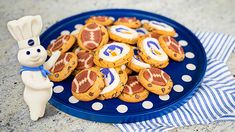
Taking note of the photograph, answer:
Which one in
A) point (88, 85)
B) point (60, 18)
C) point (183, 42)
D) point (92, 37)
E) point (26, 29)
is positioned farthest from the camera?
point (60, 18)

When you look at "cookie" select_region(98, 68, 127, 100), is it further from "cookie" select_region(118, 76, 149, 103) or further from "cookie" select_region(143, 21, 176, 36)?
"cookie" select_region(143, 21, 176, 36)

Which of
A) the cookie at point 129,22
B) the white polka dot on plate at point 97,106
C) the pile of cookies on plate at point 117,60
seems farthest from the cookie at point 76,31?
the white polka dot on plate at point 97,106

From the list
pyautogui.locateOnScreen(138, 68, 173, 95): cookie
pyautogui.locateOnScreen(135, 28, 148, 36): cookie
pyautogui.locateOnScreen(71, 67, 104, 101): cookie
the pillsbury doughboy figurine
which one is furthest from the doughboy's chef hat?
pyautogui.locateOnScreen(135, 28, 148, 36): cookie

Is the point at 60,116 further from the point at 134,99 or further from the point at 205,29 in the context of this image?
the point at 205,29

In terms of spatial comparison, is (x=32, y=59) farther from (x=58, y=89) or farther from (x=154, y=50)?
(x=154, y=50)

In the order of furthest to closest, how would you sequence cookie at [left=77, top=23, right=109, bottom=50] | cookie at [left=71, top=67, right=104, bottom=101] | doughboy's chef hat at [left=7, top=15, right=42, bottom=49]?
1. cookie at [left=77, top=23, right=109, bottom=50]
2. cookie at [left=71, top=67, right=104, bottom=101]
3. doughboy's chef hat at [left=7, top=15, right=42, bottom=49]

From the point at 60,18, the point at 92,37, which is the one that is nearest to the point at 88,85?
the point at 92,37
